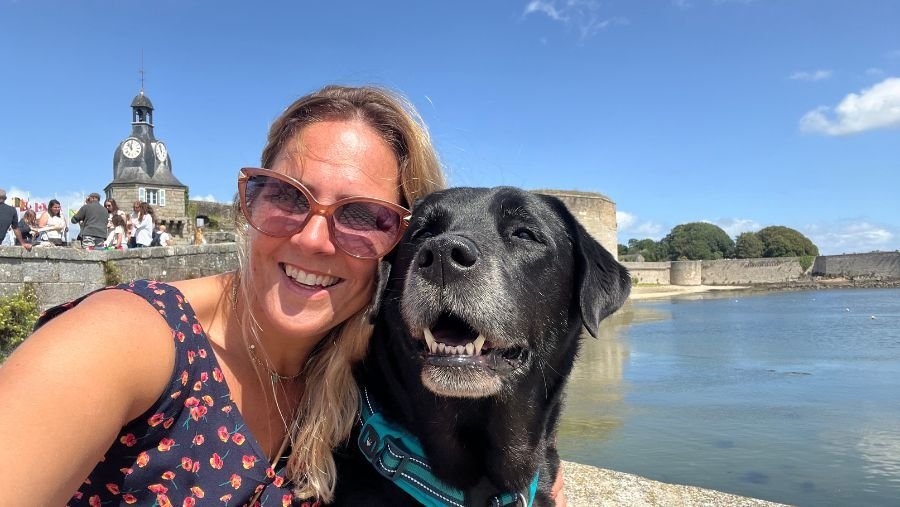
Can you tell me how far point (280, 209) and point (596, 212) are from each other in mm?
43264

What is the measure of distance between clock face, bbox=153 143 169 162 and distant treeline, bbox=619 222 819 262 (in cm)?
6428

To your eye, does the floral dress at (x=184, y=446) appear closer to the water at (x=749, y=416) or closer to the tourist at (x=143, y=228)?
the water at (x=749, y=416)

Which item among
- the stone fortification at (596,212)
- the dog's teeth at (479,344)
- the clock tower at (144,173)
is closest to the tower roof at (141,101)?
the clock tower at (144,173)

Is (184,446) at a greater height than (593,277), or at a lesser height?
lesser

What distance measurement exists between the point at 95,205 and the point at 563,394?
41.3 feet

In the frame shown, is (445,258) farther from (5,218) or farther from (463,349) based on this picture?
(5,218)

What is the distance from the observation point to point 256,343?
232 cm

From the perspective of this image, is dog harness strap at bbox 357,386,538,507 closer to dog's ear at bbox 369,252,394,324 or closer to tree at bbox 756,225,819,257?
dog's ear at bbox 369,252,394,324

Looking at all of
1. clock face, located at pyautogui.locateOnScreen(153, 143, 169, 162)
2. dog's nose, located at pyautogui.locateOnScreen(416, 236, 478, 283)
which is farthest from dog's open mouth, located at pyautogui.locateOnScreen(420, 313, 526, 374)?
clock face, located at pyautogui.locateOnScreen(153, 143, 169, 162)

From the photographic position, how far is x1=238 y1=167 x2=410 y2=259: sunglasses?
223 cm

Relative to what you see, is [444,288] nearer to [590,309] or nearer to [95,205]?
[590,309]

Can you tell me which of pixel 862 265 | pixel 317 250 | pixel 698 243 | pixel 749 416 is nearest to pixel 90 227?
pixel 317 250

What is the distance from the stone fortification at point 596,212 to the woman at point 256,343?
3983 centimetres

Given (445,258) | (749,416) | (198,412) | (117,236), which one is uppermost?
(117,236)
